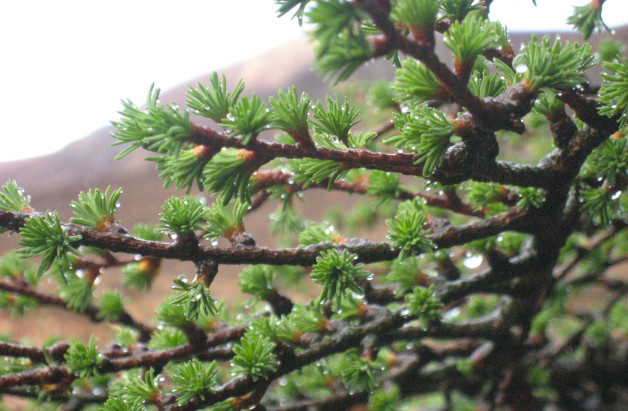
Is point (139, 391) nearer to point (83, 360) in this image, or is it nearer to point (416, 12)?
point (83, 360)

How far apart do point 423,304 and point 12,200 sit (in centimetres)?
45

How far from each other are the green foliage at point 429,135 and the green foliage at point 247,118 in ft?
0.38

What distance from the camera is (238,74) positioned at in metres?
1.86

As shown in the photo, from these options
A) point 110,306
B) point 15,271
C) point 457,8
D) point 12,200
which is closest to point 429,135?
point 457,8

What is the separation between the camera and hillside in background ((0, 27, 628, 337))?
4.69 ft

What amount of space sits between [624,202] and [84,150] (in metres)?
1.53

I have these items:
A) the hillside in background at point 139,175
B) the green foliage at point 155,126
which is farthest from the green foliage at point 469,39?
the hillside in background at point 139,175

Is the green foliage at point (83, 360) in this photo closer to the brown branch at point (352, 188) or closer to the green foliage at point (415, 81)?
the brown branch at point (352, 188)

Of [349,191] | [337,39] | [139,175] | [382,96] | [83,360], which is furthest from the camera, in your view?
[139,175]

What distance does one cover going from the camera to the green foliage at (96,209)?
0.43 meters

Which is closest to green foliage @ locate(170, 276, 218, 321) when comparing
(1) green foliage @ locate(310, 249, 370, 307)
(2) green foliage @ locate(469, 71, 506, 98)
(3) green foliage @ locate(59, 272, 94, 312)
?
(1) green foliage @ locate(310, 249, 370, 307)

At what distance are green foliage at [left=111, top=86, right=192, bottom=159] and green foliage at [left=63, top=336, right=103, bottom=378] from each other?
0.30 meters

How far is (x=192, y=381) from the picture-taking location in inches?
17.9

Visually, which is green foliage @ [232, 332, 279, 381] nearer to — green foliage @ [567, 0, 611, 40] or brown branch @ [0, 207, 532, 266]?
brown branch @ [0, 207, 532, 266]
